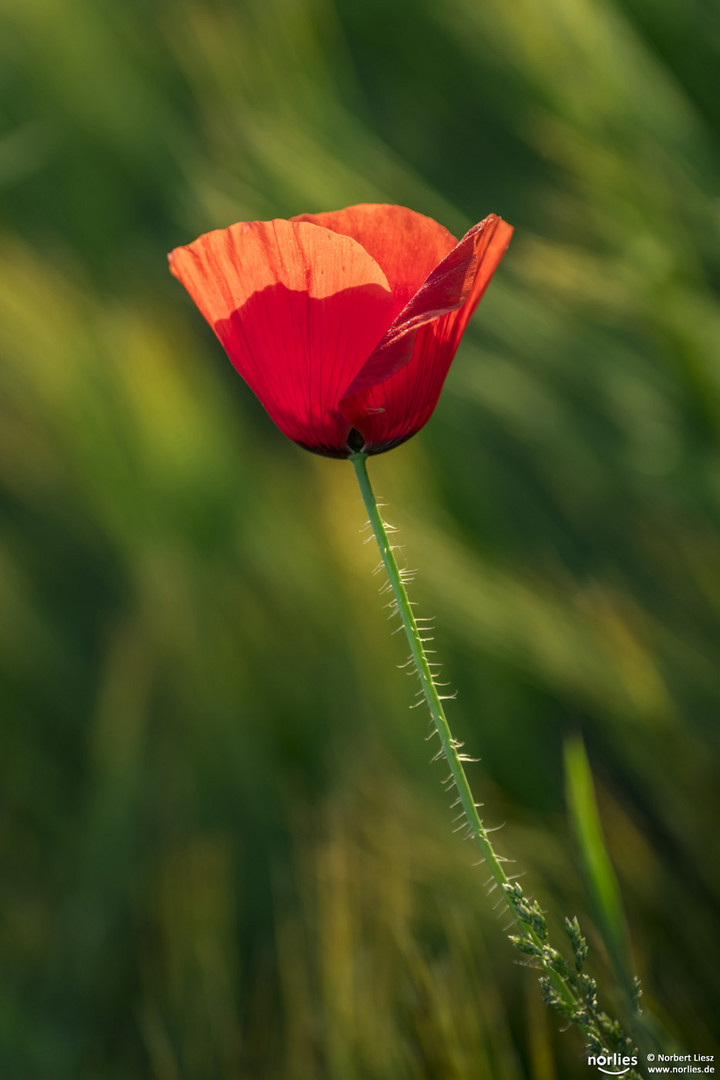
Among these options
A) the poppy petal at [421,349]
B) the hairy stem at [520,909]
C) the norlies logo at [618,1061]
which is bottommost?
the norlies logo at [618,1061]

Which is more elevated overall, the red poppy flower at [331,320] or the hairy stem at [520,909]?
the red poppy flower at [331,320]

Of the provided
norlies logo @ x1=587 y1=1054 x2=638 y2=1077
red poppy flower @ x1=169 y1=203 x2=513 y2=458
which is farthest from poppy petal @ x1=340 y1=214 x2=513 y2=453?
norlies logo @ x1=587 y1=1054 x2=638 y2=1077

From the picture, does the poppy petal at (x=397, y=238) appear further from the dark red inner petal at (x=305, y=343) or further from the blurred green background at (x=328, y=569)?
the blurred green background at (x=328, y=569)

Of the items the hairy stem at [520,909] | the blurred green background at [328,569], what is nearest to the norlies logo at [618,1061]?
the hairy stem at [520,909]

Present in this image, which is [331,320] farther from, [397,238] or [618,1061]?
[618,1061]

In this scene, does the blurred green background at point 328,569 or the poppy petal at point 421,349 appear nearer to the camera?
the poppy petal at point 421,349

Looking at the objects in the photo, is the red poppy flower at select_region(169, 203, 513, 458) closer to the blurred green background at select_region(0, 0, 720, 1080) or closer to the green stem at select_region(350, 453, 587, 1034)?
the green stem at select_region(350, 453, 587, 1034)

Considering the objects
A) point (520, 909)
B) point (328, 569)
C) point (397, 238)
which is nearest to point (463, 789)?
point (520, 909)
